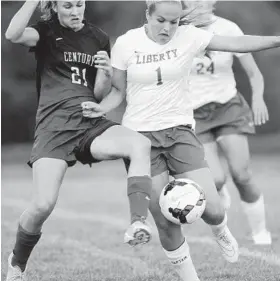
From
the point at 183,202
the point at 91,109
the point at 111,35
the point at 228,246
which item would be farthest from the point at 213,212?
the point at 111,35

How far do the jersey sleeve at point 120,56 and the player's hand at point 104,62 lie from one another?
4 cm

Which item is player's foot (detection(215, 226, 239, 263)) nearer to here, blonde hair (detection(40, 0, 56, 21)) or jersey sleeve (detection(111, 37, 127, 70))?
jersey sleeve (detection(111, 37, 127, 70))

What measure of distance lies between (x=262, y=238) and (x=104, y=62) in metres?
2.72

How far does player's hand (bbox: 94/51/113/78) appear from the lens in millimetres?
5523

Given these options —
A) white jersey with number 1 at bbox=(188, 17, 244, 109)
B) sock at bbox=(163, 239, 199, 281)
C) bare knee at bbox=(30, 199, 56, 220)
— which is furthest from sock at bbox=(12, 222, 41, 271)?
white jersey with number 1 at bbox=(188, 17, 244, 109)

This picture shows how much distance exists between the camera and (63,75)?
5.64 meters

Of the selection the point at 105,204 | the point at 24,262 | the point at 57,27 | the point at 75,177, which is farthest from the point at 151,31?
the point at 75,177

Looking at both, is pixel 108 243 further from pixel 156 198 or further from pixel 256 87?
pixel 156 198

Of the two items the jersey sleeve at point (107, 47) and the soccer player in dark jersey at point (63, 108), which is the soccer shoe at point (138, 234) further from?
the jersey sleeve at point (107, 47)

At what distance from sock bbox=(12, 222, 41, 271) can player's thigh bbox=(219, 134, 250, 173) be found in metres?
2.19

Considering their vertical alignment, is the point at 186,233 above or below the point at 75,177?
above

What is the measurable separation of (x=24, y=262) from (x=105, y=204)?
5.08m

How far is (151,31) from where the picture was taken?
18.0 feet

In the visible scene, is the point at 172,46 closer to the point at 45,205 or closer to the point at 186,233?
the point at 45,205
